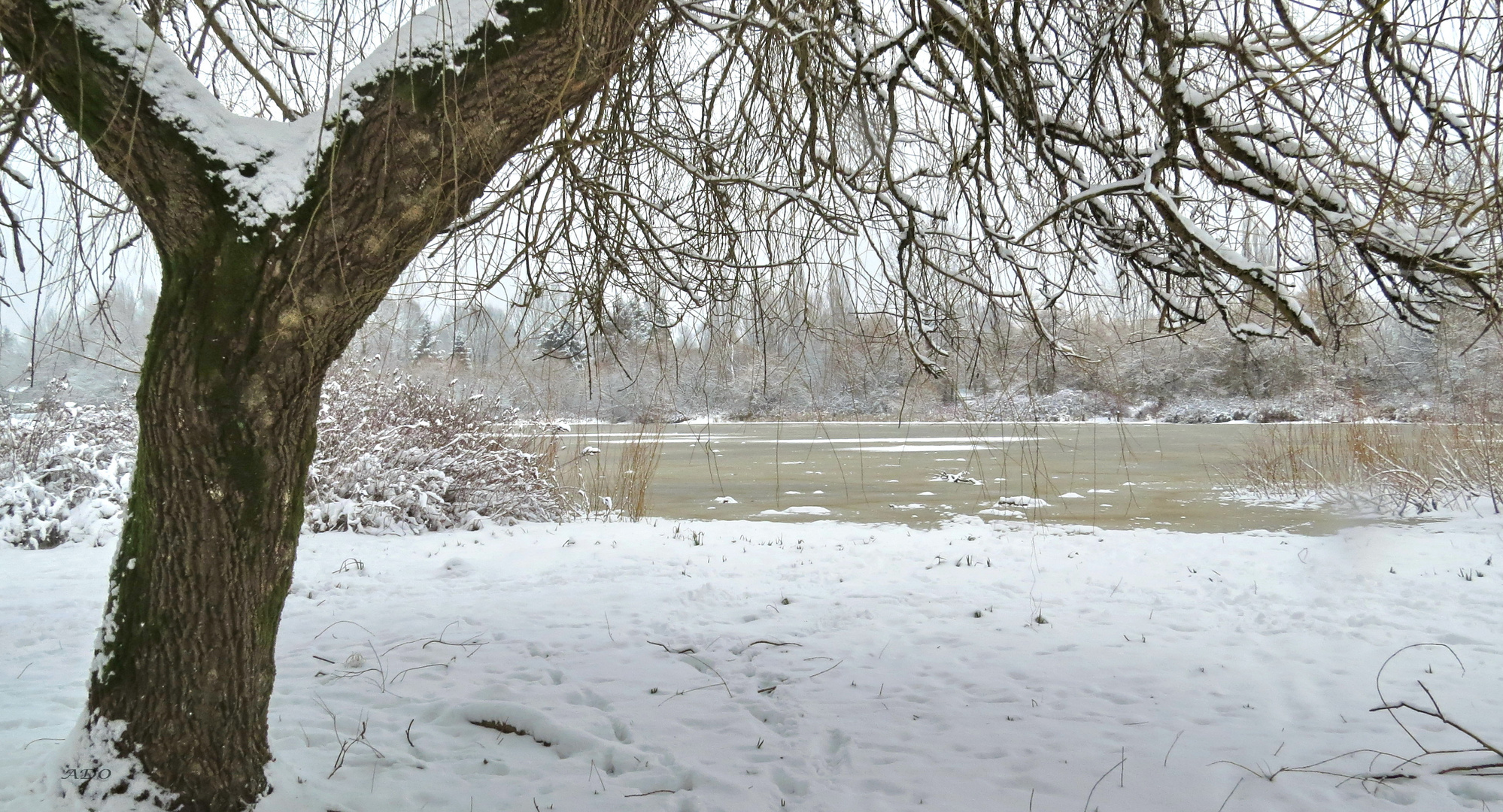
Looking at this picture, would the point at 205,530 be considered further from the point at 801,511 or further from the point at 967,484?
the point at 967,484

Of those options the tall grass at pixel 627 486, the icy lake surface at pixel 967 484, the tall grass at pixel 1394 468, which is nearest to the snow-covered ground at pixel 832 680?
the icy lake surface at pixel 967 484

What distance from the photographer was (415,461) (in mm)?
7348

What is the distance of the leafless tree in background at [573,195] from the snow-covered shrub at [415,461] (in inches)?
165

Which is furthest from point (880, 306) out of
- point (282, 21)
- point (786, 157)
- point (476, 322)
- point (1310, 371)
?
point (1310, 371)

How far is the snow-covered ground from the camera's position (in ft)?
7.47

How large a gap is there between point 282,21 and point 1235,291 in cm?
365

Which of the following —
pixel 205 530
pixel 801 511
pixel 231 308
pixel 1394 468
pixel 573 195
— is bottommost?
pixel 801 511

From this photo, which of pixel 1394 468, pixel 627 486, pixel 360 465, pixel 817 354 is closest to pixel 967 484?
pixel 1394 468

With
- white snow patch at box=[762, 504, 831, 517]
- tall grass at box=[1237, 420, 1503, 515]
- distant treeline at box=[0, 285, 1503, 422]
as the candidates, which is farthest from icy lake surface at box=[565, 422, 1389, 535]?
tall grass at box=[1237, 420, 1503, 515]

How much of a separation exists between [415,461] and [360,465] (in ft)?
1.77

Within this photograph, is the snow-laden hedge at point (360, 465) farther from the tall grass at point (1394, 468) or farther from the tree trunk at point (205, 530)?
the tall grass at point (1394, 468)

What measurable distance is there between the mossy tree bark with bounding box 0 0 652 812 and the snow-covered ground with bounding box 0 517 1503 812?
369 millimetres

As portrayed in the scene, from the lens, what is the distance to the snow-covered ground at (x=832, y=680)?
2275mm

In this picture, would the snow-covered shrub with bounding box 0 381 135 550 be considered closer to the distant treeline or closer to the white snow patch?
the distant treeline
